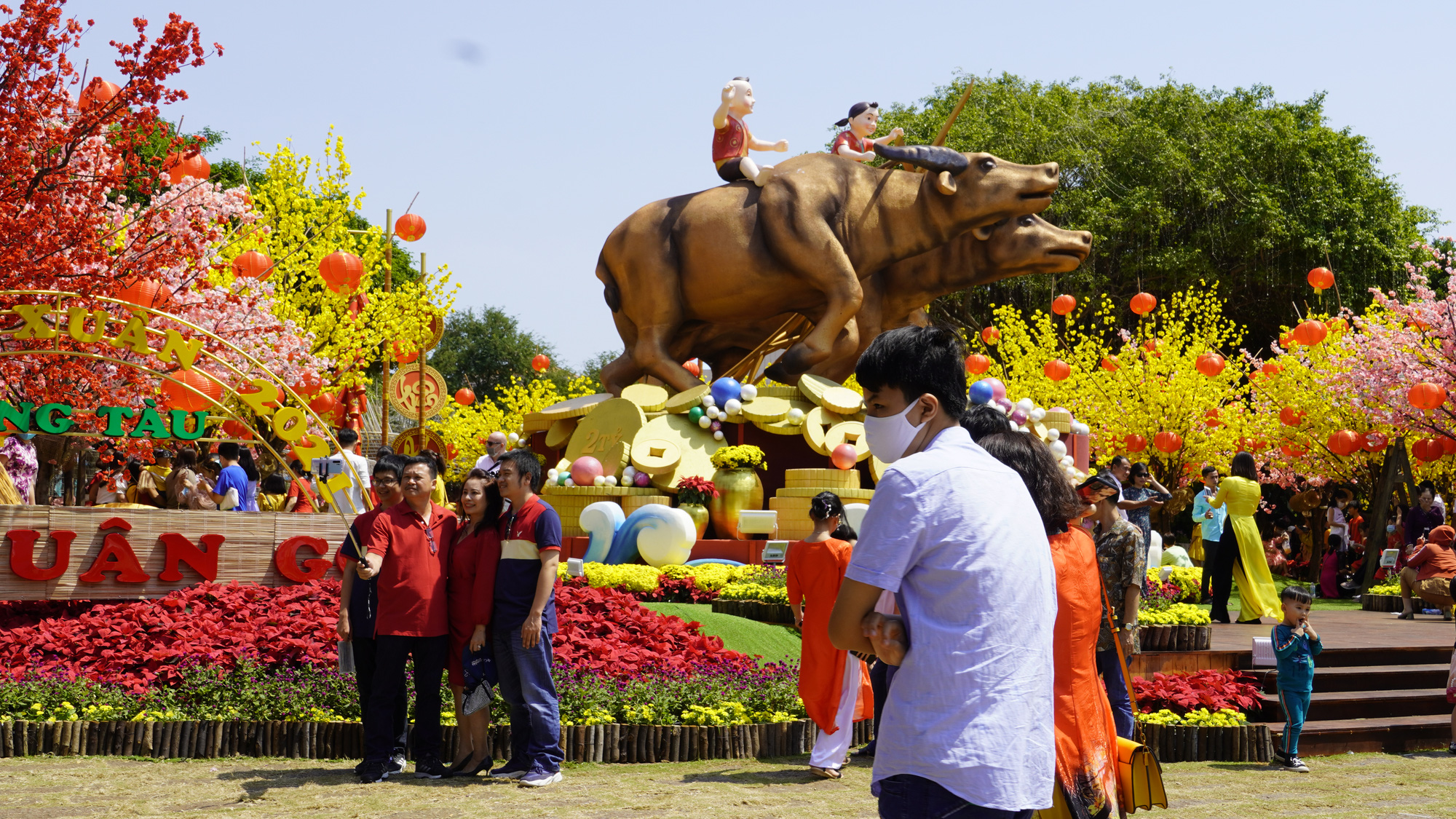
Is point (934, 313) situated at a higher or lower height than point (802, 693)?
higher

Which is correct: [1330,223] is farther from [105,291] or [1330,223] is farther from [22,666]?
[22,666]

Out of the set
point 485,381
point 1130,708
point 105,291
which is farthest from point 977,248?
point 485,381

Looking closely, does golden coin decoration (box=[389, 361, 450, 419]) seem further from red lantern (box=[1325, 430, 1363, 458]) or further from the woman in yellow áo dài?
the woman in yellow áo dài

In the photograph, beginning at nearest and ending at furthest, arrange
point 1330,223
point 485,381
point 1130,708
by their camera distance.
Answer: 1. point 1130,708
2. point 1330,223
3. point 485,381

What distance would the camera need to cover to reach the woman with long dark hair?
4.26 m

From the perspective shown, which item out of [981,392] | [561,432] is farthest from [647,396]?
[981,392]

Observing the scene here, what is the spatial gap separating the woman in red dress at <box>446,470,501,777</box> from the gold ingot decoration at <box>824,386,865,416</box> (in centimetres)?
888

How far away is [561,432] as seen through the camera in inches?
679

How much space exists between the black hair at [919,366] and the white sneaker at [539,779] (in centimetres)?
422

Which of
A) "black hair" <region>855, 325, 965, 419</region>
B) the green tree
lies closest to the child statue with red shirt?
"black hair" <region>855, 325, 965, 419</region>

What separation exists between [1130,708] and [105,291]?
32.3 feet

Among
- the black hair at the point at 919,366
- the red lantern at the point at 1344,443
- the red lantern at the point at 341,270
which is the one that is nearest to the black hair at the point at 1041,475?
the black hair at the point at 919,366

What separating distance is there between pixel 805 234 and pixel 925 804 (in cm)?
1351

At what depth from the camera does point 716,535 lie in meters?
15.4
